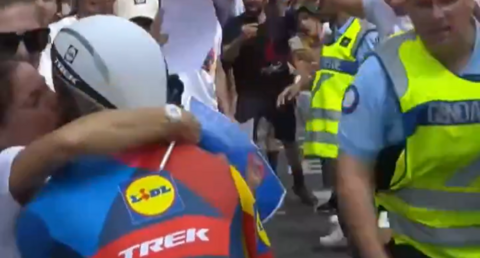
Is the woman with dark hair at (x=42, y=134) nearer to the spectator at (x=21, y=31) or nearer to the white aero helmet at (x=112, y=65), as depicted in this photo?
the white aero helmet at (x=112, y=65)

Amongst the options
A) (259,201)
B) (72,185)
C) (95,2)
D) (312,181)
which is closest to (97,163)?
(72,185)

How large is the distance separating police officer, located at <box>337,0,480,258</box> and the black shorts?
23.7 ft

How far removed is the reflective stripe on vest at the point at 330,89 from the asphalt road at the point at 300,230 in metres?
0.70

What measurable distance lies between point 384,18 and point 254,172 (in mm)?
2225

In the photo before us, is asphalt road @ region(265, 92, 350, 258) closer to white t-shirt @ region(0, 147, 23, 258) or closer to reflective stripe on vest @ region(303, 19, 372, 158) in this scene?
reflective stripe on vest @ region(303, 19, 372, 158)

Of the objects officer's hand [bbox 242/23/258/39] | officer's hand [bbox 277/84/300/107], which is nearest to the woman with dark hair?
officer's hand [bbox 242/23/258/39]

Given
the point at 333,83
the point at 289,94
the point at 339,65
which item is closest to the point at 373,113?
the point at 339,65

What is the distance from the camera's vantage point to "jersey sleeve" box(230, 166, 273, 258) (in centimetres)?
252

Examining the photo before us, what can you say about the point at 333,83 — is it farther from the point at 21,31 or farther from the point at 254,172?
the point at 254,172

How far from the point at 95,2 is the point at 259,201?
2.26m

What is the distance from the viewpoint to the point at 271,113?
36.6 ft

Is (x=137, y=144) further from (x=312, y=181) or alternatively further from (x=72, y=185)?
(x=312, y=181)

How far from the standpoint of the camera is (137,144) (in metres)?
2.46

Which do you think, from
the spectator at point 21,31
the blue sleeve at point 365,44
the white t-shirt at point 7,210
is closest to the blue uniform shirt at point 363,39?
the blue sleeve at point 365,44
